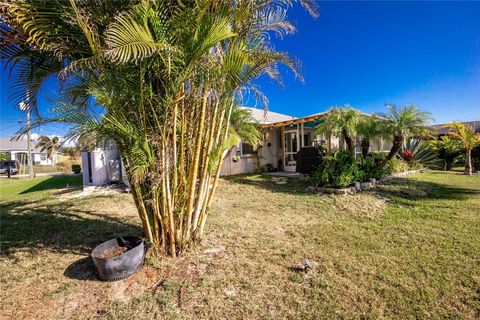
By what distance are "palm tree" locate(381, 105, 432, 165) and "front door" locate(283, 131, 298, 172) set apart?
5.87m

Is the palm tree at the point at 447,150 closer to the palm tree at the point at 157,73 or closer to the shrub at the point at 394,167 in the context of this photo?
the shrub at the point at 394,167

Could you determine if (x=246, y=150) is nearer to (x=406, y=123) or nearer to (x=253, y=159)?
(x=253, y=159)

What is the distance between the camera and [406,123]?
875cm

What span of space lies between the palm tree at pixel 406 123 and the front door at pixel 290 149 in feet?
19.3

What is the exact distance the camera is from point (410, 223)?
511 cm

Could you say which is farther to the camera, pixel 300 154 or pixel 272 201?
pixel 300 154

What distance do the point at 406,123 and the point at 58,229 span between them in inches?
449

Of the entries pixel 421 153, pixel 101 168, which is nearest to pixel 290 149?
pixel 421 153

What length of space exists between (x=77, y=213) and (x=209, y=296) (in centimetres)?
564

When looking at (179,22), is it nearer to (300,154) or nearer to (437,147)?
(300,154)

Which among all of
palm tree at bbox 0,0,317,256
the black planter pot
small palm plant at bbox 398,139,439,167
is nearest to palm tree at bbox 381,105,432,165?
small palm plant at bbox 398,139,439,167

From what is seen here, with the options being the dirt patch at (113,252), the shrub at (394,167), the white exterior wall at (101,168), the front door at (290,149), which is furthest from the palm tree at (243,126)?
the dirt patch at (113,252)

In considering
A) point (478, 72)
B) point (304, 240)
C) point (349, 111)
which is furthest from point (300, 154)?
point (478, 72)

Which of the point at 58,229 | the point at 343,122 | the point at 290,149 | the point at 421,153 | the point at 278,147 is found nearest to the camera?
the point at 58,229
